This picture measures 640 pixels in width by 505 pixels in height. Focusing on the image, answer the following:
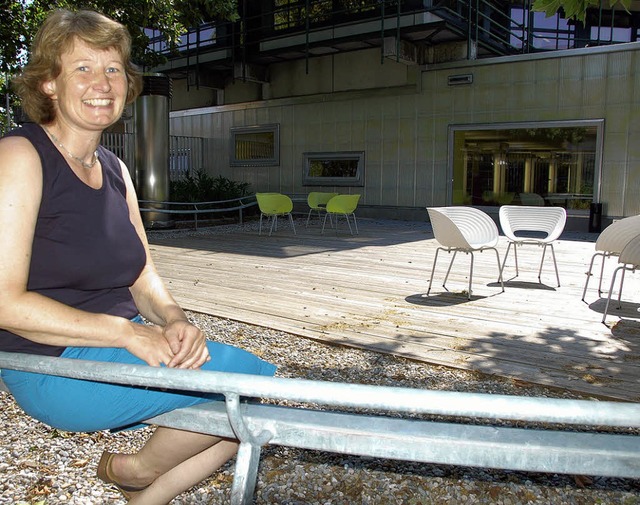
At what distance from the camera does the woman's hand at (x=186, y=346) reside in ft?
5.08

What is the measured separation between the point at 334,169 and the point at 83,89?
54.4ft

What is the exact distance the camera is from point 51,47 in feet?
5.52

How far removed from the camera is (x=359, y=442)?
1.11 meters

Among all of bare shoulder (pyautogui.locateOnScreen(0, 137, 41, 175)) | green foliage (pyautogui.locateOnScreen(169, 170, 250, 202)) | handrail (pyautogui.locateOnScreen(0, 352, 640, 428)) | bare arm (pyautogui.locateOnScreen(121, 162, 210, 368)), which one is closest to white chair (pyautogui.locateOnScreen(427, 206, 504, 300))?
bare arm (pyautogui.locateOnScreen(121, 162, 210, 368))

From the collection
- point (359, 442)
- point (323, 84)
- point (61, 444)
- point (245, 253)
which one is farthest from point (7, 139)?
point (323, 84)

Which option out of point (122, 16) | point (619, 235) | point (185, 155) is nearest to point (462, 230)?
point (619, 235)

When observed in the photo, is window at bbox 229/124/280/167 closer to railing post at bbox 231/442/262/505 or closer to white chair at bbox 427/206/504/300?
white chair at bbox 427/206/504/300

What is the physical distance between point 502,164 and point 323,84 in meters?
6.32

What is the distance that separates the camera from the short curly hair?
1681mm

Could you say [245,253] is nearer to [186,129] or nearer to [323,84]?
[323,84]

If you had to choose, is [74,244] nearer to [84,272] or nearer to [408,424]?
[84,272]

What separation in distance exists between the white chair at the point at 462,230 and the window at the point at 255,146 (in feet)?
43.6

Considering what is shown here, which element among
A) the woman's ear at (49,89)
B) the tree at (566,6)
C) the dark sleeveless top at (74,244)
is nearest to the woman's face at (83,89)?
the woman's ear at (49,89)

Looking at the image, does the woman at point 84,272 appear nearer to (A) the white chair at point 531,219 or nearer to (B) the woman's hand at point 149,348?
(B) the woman's hand at point 149,348
